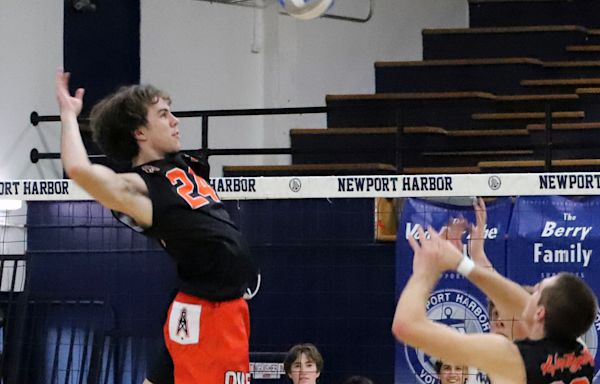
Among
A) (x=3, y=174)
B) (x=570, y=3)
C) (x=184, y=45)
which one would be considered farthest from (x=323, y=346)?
(x=570, y=3)

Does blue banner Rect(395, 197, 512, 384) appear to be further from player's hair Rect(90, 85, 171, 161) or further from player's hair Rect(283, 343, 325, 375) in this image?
player's hair Rect(90, 85, 171, 161)

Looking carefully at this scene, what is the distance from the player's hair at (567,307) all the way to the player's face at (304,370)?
4.34 m

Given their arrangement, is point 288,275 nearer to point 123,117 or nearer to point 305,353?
point 305,353

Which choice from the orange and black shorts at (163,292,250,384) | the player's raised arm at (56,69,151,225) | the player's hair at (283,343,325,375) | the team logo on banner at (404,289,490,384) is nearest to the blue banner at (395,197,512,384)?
the team logo on banner at (404,289,490,384)

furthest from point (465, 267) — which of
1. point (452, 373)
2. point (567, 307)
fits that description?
point (452, 373)

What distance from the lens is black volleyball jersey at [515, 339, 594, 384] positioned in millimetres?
3676

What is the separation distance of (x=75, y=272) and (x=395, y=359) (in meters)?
2.28

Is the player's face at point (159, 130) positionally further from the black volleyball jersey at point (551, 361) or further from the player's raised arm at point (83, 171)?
the black volleyball jersey at point (551, 361)

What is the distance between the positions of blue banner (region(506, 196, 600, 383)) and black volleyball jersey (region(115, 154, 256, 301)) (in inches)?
161

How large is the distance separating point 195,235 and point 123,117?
514 mm

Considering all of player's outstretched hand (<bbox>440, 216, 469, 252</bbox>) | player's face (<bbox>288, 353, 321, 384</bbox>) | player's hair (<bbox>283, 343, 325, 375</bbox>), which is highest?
player's outstretched hand (<bbox>440, 216, 469, 252</bbox>)

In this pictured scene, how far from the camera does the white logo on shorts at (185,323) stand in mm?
4570

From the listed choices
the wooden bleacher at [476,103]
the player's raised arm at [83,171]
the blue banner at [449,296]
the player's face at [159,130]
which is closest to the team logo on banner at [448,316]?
the blue banner at [449,296]

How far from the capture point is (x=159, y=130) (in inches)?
183
